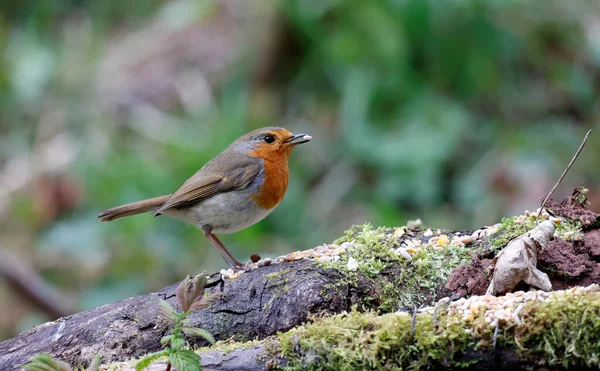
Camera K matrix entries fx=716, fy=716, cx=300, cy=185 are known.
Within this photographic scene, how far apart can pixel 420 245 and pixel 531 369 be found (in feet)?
3.49

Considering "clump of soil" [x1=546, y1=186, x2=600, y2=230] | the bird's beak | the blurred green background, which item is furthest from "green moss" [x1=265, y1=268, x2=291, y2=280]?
the blurred green background

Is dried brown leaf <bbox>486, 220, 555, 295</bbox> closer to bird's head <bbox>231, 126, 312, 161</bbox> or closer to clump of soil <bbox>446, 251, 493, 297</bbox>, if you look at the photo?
clump of soil <bbox>446, 251, 493, 297</bbox>

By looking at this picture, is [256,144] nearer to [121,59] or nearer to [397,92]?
[397,92]

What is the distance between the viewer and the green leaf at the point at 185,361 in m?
2.08

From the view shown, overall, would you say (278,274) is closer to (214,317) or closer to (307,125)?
(214,317)

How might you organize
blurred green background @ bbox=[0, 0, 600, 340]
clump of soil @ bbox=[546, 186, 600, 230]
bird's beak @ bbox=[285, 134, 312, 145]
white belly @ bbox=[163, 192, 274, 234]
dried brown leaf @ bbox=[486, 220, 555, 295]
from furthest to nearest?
blurred green background @ bbox=[0, 0, 600, 340]
bird's beak @ bbox=[285, 134, 312, 145]
white belly @ bbox=[163, 192, 274, 234]
clump of soil @ bbox=[546, 186, 600, 230]
dried brown leaf @ bbox=[486, 220, 555, 295]

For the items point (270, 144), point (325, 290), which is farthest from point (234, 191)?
point (325, 290)

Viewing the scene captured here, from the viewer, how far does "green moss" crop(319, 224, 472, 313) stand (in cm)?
275

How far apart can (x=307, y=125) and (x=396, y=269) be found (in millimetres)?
4607

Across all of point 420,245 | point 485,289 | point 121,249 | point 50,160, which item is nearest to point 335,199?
point 121,249

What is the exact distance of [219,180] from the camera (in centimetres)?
412

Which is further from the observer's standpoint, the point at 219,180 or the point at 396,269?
the point at 219,180

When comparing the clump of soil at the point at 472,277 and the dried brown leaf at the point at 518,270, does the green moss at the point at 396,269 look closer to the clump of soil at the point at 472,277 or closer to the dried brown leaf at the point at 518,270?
the clump of soil at the point at 472,277

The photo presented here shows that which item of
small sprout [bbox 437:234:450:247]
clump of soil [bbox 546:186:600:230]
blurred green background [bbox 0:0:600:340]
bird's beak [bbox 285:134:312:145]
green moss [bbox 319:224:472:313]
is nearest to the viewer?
green moss [bbox 319:224:472:313]
